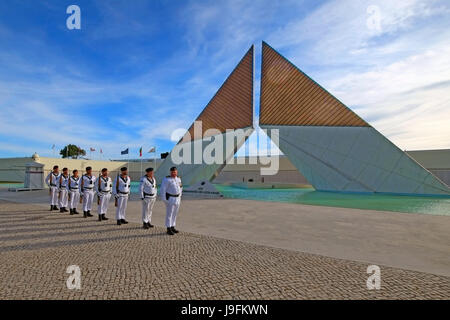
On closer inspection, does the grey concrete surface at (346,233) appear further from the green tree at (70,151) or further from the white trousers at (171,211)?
the green tree at (70,151)

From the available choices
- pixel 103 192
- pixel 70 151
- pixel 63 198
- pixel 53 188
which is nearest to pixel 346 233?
pixel 103 192

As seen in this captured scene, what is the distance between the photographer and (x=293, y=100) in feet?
59.6

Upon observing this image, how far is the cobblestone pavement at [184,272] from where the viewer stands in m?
2.46

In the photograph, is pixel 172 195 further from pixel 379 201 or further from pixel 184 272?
pixel 379 201

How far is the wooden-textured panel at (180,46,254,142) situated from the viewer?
19.1 metres

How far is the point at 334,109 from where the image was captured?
55.8ft

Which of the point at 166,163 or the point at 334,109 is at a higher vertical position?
the point at 334,109

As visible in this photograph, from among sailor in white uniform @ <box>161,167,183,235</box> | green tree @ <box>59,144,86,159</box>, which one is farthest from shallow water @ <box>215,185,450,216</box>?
green tree @ <box>59,144,86,159</box>

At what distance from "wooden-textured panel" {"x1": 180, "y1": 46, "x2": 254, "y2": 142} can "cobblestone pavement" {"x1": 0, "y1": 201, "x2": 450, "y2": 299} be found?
50.3 ft

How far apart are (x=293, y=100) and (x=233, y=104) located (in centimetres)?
474
